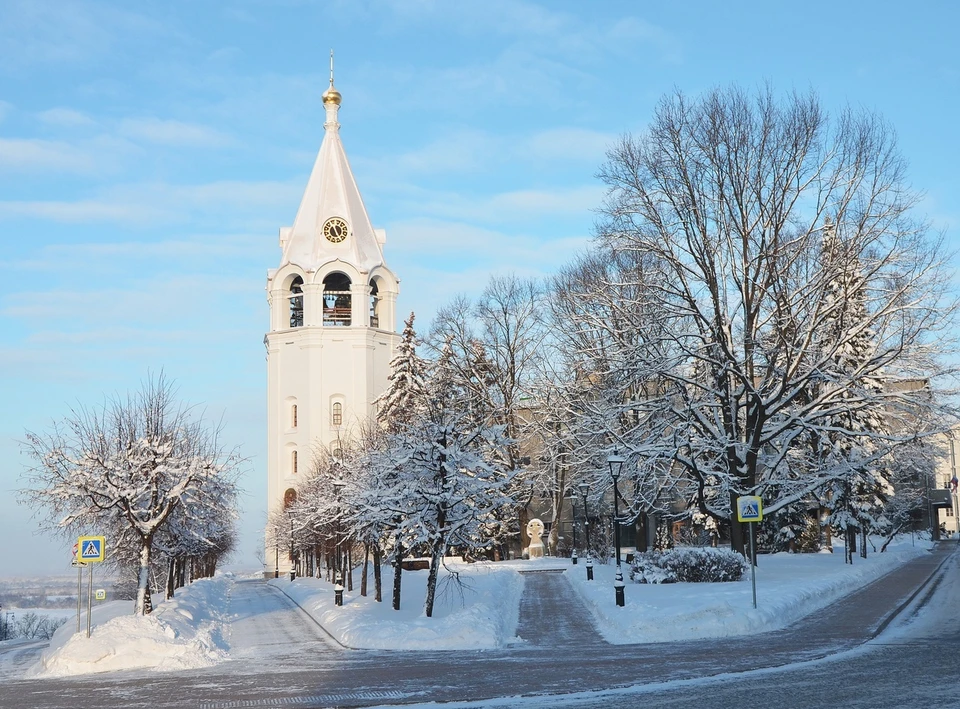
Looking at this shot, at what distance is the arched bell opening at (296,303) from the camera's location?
258 feet

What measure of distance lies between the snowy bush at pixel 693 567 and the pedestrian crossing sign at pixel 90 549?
49.6ft

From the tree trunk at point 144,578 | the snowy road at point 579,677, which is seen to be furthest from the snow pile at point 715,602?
the tree trunk at point 144,578

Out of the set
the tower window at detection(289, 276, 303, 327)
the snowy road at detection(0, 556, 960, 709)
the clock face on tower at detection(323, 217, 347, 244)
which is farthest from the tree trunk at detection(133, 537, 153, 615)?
the tower window at detection(289, 276, 303, 327)

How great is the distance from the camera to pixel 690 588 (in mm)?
26469

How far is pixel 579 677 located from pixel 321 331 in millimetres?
63877

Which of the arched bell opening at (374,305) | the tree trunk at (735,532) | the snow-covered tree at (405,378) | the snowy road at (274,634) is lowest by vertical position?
the snowy road at (274,634)

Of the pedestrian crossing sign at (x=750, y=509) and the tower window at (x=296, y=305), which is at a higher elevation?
the tower window at (x=296, y=305)

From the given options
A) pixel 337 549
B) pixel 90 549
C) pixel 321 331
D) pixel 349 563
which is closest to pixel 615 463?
pixel 349 563

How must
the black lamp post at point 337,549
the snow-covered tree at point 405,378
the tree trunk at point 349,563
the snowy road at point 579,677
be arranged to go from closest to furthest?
1. the snowy road at point 579,677
2. the black lamp post at point 337,549
3. the tree trunk at point 349,563
4. the snow-covered tree at point 405,378

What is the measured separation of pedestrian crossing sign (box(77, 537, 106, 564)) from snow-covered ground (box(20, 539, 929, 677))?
1.43 m

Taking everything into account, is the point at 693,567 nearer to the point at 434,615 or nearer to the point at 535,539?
the point at 434,615

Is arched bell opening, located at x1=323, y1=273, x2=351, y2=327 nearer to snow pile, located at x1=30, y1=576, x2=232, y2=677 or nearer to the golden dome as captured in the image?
the golden dome

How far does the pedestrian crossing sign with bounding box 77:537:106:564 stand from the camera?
69.1 feet

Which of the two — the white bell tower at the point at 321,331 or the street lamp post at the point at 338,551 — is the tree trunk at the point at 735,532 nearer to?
the street lamp post at the point at 338,551
